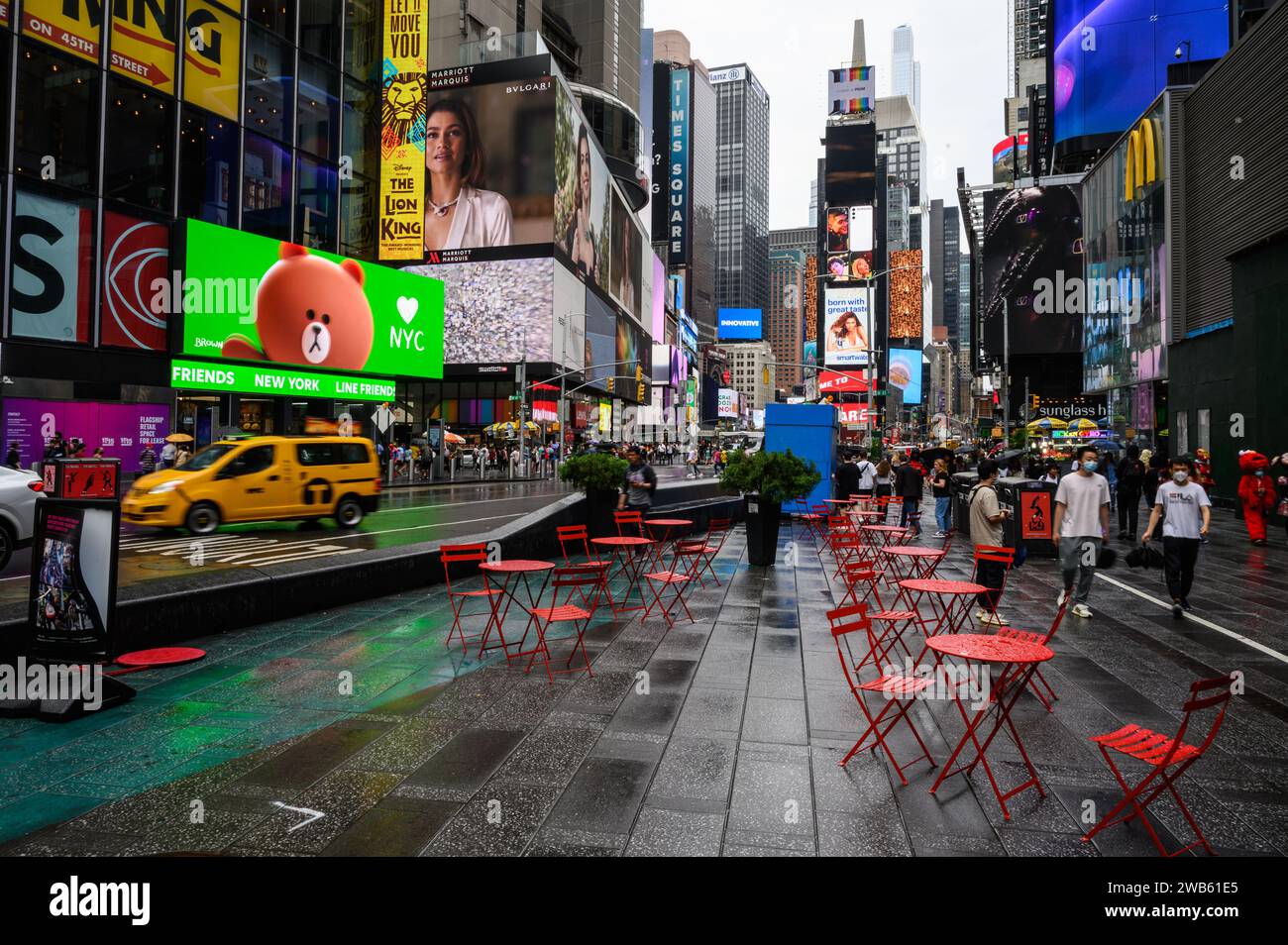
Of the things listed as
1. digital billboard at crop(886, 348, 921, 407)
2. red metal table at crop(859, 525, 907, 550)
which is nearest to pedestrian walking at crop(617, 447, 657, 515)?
red metal table at crop(859, 525, 907, 550)

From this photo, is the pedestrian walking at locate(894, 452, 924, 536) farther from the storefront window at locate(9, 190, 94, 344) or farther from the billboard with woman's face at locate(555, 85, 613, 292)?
the billboard with woman's face at locate(555, 85, 613, 292)

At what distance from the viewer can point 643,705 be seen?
596 cm

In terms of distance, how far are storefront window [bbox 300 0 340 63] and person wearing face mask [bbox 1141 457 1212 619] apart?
35.4m

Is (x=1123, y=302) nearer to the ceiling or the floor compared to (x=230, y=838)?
nearer to the ceiling

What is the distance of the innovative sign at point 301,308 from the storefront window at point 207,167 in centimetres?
105

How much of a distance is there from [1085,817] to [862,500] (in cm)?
1555

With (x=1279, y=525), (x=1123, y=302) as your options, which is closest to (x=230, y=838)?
(x=1279, y=525)

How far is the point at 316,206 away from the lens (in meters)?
33.4

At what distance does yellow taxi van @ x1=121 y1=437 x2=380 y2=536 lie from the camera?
14.1 metres

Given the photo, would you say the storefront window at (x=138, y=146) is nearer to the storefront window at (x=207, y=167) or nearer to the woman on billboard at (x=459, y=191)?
the storefront window at (x=207, y=167)

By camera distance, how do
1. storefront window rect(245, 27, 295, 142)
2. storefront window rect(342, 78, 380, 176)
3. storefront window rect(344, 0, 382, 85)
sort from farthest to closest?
storefront window rect(342, 78, 380, 176) < storefront window rect(344, 0, 382, 85) < storefront window rect(245, 27, 295, 142)

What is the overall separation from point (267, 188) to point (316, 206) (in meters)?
2.85

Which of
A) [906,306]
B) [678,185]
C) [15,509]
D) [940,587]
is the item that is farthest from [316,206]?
[906,306]
